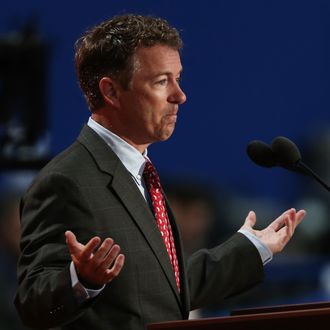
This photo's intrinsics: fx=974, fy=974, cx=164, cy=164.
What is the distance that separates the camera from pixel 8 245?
3297mm

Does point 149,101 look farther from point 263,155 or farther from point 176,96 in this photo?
point 263,155

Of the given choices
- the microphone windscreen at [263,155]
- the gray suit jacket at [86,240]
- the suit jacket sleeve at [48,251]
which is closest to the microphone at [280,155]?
the microphone windscreen at [263,155]

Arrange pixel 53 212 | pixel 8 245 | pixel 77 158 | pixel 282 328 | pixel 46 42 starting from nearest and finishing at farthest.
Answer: pixel 282 328 → pixel 53 212 → pixel 77 158 → pixel 8 245 → pixel 46 42

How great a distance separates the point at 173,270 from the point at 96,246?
33 cm

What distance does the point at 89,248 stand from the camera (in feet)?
4.87

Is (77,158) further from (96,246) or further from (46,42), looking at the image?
(46,42)

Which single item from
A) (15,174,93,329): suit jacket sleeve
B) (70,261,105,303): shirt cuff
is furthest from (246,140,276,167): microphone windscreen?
(70,261,105,303): shirt cuff

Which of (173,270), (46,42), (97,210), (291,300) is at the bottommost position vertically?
(291,300)

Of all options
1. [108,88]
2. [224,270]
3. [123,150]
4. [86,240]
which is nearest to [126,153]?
[123,150]

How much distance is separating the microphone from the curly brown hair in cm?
26

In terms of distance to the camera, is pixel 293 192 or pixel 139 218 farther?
pixel 293 192

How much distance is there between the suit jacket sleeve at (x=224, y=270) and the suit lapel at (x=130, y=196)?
0.18m

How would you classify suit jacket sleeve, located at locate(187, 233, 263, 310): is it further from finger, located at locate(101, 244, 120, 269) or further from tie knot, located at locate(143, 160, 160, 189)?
finger, located at locate(101, 244, 120, 269)

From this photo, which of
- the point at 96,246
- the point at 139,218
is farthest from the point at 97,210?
the point at 96,246
